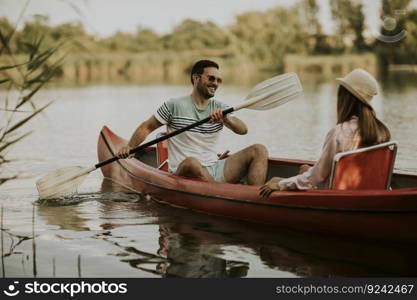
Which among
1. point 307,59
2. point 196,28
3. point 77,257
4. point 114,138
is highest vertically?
point 196,28

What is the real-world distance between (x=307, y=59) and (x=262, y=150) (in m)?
33.3

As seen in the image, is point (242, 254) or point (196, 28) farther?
point (196, 28)

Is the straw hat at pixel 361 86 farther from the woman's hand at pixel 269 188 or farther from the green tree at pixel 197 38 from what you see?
the green tree at pixel 197 38

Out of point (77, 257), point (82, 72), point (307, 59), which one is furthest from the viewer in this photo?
point (307, 59)

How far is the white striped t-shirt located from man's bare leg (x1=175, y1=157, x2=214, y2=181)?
11 centimetres

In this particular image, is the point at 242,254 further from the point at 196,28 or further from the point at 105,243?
the point at 196,28

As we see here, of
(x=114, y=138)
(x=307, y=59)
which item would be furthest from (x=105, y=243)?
(x=307, y=59)

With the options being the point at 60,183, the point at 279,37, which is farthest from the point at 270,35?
the point at 60,183

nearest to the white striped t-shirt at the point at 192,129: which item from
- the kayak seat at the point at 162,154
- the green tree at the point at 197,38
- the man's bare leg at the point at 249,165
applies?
the man's bare leg at the point at 249,165

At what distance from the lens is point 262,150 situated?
18.5 ft

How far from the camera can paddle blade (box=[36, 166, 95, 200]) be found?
664cm

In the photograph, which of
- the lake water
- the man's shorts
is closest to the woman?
the lake water

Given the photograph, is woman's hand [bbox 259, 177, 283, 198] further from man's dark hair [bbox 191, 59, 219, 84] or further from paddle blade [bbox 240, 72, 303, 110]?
man's dark hair [bbox 191, 59, 219, 84]

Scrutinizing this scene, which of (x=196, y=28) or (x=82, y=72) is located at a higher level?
(x=196, y=28)
